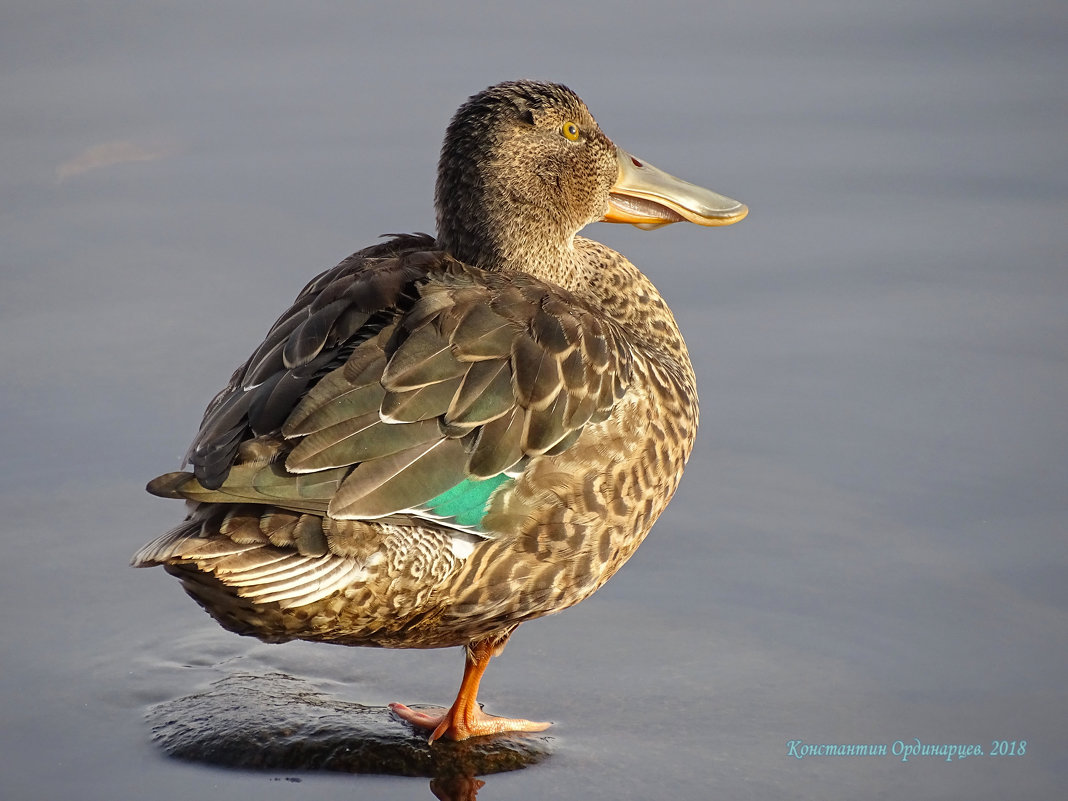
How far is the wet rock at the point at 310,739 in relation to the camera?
4820 millimetres

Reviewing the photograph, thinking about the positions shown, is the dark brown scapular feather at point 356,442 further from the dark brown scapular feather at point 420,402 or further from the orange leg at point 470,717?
the orange leg at point 470,717

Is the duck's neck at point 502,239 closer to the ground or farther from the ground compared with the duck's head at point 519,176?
closer to the ground

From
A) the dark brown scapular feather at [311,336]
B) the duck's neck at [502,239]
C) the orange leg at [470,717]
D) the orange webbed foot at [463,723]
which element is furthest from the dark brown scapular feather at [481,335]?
the orange webbed foot at [463,723]

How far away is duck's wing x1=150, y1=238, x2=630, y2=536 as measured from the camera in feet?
14.2

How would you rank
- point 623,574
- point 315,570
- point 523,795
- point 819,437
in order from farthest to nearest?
point 819,437 → point 623,574 → point 523,795 → point 315,570

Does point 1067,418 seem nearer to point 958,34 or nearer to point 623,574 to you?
point 623,574

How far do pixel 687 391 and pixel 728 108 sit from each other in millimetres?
3220

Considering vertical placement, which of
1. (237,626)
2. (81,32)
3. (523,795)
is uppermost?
(81,32)

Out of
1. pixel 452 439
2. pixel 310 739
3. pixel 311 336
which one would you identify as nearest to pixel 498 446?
pixel 452 439

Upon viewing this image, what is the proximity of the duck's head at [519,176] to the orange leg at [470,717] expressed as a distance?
4.33 ft

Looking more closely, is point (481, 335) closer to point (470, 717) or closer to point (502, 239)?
point (502, 239)

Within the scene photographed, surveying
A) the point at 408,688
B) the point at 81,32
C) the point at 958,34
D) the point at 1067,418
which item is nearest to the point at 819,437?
the point at 1067,418

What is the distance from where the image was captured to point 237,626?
4520 mm

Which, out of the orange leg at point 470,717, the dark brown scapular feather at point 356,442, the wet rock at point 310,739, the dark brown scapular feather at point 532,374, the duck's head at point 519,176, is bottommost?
the wet rock at point 310,739
